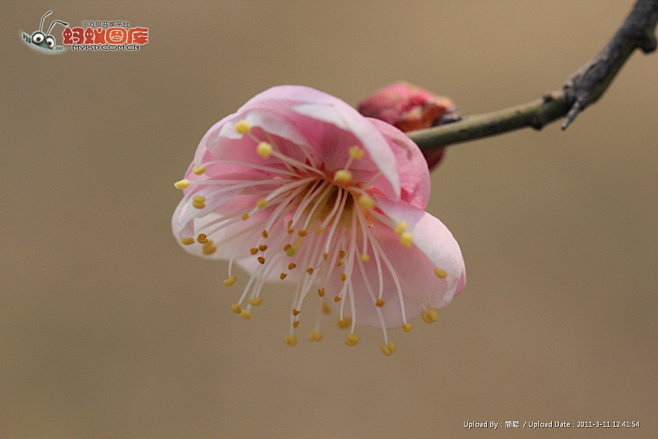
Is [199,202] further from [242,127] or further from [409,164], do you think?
[409,164]

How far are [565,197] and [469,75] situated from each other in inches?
30.3

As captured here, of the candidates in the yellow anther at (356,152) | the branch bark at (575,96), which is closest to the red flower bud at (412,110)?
the branch bark at (575,96)

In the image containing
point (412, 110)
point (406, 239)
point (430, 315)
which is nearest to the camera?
point (406, 239)

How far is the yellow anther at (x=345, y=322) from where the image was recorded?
88cm

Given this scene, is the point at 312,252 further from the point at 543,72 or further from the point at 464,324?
the point at 543,72

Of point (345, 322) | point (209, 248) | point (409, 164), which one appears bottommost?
point (345, 322)

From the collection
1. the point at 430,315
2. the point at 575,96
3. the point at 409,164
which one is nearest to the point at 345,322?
the point at 430,315

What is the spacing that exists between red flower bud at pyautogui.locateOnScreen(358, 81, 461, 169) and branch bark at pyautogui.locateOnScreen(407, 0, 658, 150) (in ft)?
0.36

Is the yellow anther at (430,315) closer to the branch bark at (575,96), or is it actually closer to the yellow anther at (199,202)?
the branch bark at (575,96)

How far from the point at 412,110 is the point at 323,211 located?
23 centimetres

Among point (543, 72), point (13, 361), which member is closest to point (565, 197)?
point (543, 72)

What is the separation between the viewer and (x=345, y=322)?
0.90m

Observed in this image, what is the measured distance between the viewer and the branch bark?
0.79 metres

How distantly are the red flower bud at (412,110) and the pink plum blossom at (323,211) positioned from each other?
0.16 metres
